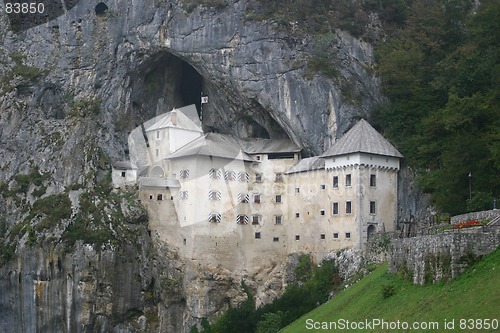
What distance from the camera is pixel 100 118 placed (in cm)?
7956

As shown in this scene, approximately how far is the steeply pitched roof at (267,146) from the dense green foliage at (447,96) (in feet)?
23.6

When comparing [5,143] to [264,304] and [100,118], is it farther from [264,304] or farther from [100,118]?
[264,304]

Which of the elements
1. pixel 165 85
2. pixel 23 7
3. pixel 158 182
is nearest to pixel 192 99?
pixel 165 85

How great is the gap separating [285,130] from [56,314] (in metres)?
22.2

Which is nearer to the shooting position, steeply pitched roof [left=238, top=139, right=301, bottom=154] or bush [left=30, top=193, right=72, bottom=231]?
bush [left=30, top=193, right=72, bottom=231]

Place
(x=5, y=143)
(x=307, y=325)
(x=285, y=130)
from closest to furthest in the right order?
(x=307, y=325) → (x=285, y=130) → (x=5, y=143)

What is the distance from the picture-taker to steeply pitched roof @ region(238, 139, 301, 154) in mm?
75938

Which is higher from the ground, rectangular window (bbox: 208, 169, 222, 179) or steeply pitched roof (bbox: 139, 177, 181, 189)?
rectangular window (bbox: 208, 169, 222, 179)

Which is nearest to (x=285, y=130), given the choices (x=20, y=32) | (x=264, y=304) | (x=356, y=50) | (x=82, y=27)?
(x=356, y=50)

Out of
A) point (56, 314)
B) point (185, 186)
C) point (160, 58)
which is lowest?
point (56, 314)

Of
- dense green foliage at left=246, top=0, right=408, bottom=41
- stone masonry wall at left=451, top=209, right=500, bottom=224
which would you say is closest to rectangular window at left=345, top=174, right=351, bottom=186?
dense green foliage at left=246, top=0, right=408, bottom=41

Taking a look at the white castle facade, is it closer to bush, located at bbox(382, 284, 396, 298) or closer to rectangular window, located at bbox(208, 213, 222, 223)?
rectangular window, located at bbox(208, 213, 222, 223)

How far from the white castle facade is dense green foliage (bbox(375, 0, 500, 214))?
3112mm

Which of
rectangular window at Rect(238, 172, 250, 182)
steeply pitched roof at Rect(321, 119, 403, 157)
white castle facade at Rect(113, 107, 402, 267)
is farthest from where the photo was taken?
rectangular window at Rect(238, 172, 250, 182)
